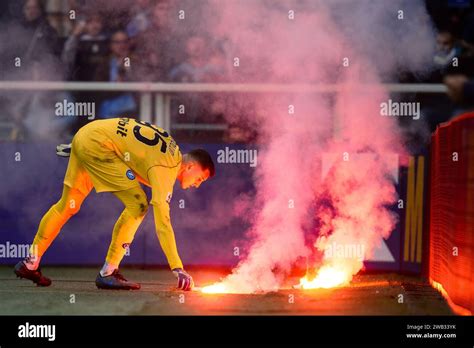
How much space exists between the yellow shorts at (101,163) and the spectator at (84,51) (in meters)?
2.72

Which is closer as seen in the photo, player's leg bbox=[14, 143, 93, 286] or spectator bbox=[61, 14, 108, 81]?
player's leg bbox=[14, 143, 93, 286]

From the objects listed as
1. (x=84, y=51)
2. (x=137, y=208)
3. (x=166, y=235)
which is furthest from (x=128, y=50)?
(x=166, y=235)

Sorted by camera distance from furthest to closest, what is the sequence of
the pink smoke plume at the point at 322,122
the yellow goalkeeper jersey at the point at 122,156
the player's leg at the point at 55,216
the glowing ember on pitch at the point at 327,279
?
1. the pink smoke plume at the point at 322,122
2. the glowing ember on pitch at the point at 327,279
3. the player's leg at the point at 55,216
4. the yellow goalkeeper jersey at the point at 122,156

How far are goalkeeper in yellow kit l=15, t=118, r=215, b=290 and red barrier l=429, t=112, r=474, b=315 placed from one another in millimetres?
2111

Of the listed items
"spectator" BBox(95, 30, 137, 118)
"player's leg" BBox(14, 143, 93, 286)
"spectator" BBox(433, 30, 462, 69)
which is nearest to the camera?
"player's leg" BBox(14, 143, 93, 286)

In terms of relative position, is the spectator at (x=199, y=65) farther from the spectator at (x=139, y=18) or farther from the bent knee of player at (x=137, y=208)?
the bent knee of player at (x=137, y=208)

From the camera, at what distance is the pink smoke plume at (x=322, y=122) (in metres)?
8.73

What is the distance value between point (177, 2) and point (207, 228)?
9.09 feet

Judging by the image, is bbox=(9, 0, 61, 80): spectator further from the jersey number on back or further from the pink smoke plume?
the jersey number on back

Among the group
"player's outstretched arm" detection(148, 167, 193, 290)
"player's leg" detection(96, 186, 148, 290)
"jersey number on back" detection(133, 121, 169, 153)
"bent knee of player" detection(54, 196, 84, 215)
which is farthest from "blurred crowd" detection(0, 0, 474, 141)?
"player's outstretched arm" detection(148, 167, 193, 290)

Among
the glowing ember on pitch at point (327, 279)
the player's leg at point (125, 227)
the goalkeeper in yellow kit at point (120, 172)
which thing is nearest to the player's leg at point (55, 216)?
the goalkeeper in yellow kit at point (120, 172)

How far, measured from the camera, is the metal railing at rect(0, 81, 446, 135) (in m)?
9.38

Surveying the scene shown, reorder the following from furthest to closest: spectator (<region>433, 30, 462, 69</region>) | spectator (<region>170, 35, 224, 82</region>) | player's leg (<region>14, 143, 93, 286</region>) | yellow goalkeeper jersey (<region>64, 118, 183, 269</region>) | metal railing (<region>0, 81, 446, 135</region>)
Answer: spectator (<region>170, 35, 224, 82</region>)
metal railing (<region>0, 81, 446, 135</region>)
spectator (<region>433, 30, 462, 69</region>)
player's leg (<region>14, 143, 93, 286</region>)
yellow goalkeeper jersey (<region>64, 118, 183, 269</region>)
